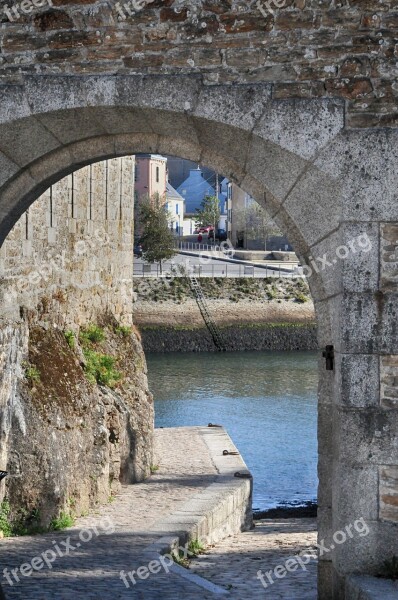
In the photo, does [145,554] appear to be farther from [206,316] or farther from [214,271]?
[214,271]

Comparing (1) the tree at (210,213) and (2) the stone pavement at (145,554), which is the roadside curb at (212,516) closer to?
(2) the stone pavement at (145,554)

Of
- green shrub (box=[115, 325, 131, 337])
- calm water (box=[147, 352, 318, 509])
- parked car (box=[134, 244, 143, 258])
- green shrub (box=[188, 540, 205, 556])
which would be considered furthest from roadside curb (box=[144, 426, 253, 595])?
parked car (box=[134, 244, 143, 258])

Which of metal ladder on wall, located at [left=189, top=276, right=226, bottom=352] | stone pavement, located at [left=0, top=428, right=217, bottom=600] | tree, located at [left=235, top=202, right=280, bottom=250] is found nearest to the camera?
stone pavement, located at [left=0, top=428, right=217, bottom=600]

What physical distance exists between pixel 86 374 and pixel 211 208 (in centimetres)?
5288

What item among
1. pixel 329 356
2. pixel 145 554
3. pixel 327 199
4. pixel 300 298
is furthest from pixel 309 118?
pixel 300 298

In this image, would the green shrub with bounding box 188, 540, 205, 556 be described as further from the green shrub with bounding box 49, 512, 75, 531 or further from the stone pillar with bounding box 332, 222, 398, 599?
the stone pillar with bounding box 332, 222, 398, 599

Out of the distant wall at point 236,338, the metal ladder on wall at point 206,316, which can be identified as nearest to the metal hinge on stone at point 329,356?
the distant wall at point 236,338

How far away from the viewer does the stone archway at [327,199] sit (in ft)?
18.7

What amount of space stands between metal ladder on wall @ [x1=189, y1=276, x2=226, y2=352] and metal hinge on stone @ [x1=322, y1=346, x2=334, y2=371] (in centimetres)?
3210

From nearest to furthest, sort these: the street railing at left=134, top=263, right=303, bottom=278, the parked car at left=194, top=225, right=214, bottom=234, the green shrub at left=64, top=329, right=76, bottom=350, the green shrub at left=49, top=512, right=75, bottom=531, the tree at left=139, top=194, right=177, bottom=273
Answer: the green shrub at left=49, top=512, right=75, bottom=531
the green shrub at left=64, top=329, right=76, bottom=350
the street railing at left=134, top=263, right=303, bottom=278
the tree at left=139, top=194, right=177, bottom=273
the parked car at left=194, top=225, right=214, bottom=234

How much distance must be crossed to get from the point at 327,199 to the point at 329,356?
0.85 meters

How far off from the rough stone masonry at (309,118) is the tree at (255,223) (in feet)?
166

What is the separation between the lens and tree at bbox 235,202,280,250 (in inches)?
2265

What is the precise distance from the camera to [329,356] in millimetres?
6047
